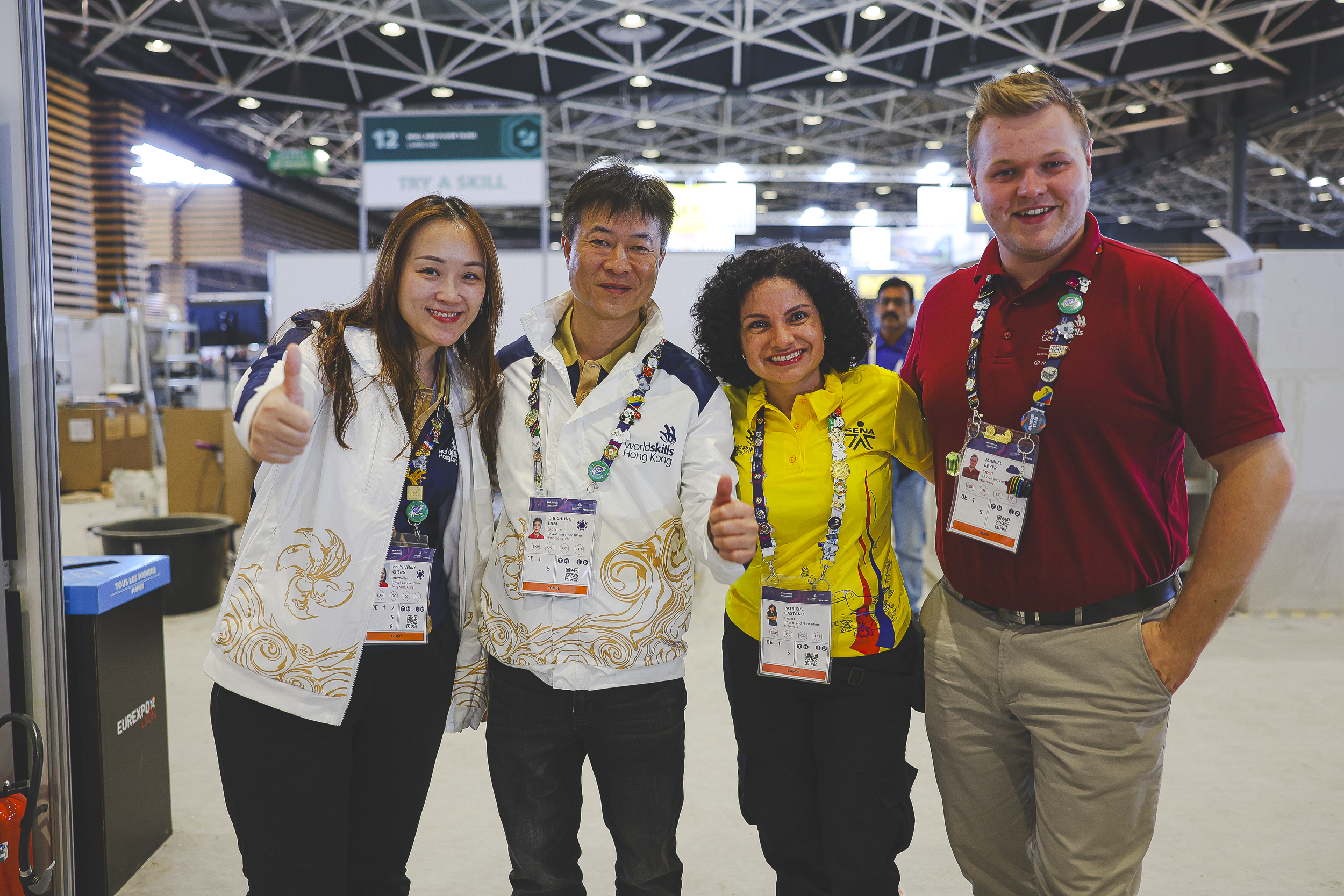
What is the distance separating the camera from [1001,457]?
5.02 ft

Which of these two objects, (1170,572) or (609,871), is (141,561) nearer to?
(609,871)

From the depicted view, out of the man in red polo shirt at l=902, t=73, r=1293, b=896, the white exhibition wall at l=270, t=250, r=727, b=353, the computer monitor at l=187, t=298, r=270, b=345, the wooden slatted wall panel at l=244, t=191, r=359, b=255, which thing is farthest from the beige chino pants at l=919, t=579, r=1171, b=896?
the wooden slatted wall panel at l=244, t=191, r=359, b=255

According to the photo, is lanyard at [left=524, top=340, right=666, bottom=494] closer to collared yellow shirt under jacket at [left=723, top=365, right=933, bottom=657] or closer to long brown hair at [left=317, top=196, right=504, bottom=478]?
long brown hair at [left=317, top=196, right=504, bottom=478]

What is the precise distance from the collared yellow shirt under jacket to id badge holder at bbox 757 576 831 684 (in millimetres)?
32

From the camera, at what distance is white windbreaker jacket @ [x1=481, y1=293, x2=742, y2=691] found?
1563mm

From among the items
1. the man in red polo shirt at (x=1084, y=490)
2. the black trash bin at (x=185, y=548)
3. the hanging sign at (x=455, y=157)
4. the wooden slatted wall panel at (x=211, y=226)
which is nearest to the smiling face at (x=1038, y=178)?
the man in red polo shirt at (x=1084, y=490)

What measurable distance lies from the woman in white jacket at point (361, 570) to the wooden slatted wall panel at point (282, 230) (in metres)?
16.0

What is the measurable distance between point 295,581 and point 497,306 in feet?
2.24

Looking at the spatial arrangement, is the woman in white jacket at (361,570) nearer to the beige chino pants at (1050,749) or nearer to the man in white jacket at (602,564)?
the man in white jacket at (602,564)

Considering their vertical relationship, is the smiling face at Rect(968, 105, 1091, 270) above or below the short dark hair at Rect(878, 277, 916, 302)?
below

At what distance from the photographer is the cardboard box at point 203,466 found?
5.99 meters

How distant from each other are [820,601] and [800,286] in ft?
2.23

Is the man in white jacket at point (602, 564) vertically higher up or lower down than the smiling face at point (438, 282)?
lower down

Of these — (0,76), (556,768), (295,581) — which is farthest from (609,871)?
(0,76)
